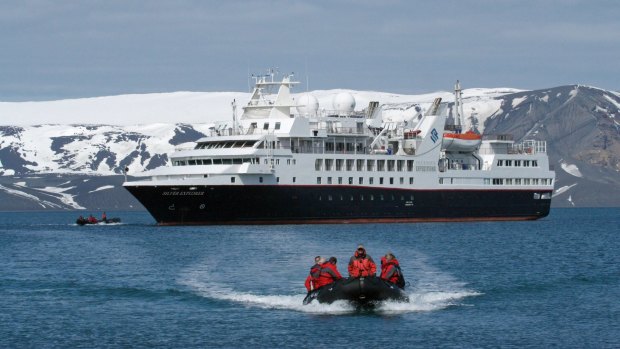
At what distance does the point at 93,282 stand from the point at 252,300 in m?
11.5

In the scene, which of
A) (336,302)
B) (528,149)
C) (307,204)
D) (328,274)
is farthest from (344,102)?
(336,302)

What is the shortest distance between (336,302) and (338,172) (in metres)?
67.7

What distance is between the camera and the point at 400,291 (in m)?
Result: 48.8

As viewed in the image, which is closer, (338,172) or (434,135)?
(338,172)

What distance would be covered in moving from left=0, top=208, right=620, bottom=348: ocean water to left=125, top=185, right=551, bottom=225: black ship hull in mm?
14238

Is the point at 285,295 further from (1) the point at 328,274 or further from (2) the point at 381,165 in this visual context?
(2) the point at 381,165

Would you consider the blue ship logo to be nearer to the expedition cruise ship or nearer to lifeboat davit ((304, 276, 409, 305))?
the expedition cruise ship

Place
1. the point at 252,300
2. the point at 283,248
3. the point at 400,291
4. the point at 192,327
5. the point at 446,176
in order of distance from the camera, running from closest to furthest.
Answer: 1. the point at 192,327
2. the point at 400,291
3. the point at 252,300
4. the point at 283,248
5. the point at 446,176

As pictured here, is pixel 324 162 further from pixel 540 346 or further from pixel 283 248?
pixel 540 346

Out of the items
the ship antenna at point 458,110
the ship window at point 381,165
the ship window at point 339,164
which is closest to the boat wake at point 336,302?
the ship window at point 339,164

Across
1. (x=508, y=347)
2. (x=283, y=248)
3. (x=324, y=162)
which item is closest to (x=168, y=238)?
(x=283, y=248)

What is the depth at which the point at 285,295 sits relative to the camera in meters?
54.1

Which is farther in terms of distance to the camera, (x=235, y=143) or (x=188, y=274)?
(x=235, y=143)

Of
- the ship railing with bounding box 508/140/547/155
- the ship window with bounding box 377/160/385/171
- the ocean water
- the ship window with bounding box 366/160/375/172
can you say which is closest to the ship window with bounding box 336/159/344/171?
the ship window with bounding box 366/160/375/172
